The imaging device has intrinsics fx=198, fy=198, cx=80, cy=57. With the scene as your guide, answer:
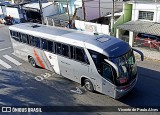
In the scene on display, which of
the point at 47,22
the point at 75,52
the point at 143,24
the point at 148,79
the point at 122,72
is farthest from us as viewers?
the point at 47,22

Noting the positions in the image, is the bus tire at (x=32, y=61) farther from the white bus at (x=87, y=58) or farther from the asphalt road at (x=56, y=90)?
the white bus at (x=87, y=58)

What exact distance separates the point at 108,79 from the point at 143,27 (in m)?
9.77

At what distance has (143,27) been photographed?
18.3 metres

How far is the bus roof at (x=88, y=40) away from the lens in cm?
1055

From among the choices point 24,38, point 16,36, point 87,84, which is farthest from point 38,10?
point 87,84

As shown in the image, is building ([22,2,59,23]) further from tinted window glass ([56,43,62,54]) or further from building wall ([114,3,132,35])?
tinted window glass ([56,43,62,54])

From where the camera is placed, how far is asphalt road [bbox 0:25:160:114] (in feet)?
37.5

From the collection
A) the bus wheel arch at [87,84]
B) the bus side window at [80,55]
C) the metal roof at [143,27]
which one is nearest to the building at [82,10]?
the metal roof at [143,27]

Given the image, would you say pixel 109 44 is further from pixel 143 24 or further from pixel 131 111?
pixel 143 24

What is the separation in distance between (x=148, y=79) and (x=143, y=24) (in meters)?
7.40

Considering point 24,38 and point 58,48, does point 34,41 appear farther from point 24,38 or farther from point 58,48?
point 58,48

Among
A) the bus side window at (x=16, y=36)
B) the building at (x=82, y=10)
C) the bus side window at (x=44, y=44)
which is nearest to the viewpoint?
the bus side window at (x=44, y=44)

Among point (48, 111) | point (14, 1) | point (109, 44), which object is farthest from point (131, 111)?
point (14, 1)

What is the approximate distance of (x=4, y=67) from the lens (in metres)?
16.6
